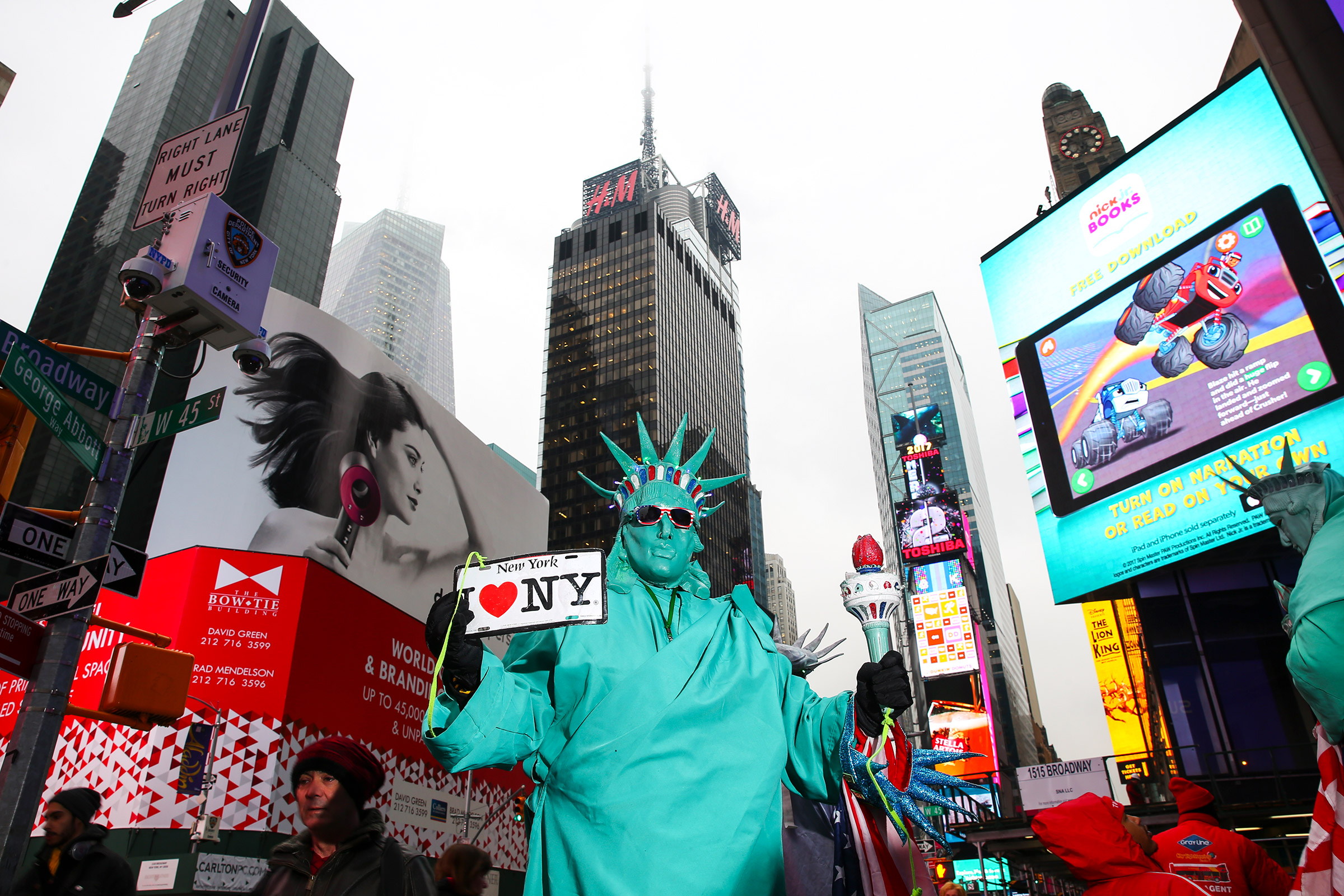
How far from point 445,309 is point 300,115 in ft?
203

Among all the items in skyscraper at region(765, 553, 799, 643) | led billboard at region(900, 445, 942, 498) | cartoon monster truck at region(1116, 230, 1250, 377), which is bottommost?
cartoon monster truck at region(1116, 230, 1250, 377)

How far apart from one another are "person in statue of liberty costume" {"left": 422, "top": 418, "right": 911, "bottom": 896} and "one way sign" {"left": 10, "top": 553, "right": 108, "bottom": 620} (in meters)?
2.75

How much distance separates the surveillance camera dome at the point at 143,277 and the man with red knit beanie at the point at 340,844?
3.88 meters

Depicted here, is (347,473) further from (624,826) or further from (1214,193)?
(1214,193)

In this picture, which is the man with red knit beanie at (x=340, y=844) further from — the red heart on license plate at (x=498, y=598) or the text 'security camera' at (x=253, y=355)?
the text 'security camera' at (x=253, y=355)

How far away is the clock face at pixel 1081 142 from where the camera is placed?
25672 millimetres

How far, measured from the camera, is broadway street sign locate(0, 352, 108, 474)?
4.48 metres

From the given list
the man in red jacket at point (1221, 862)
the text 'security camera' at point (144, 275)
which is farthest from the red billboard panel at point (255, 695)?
the man in red jacket at point (1221, 862)

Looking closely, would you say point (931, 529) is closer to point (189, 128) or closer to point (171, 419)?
point (171, 419)

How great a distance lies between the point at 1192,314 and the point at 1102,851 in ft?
49.3

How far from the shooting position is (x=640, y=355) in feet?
281

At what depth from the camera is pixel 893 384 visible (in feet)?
402

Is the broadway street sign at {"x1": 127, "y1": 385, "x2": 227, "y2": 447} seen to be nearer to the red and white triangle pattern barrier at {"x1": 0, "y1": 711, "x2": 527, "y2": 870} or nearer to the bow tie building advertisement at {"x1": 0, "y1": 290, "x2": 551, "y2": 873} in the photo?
the bow tie building advertisement at {"x1": 0, "y1": 290, "x2": 551, "y2": 873}

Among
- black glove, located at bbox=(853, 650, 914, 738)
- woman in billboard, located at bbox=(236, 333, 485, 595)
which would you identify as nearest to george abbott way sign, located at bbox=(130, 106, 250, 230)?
black glove, located at bbox=(853, 650, 914, 738)
